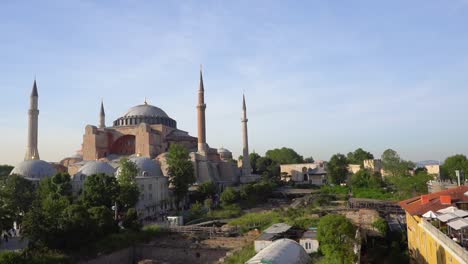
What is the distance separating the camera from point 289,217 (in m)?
21.4

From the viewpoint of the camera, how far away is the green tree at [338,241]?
1224cm

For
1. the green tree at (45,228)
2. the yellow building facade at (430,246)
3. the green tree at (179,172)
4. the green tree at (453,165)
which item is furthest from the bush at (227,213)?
the green tree at (453,165)

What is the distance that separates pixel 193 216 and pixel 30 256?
11715 millimetres

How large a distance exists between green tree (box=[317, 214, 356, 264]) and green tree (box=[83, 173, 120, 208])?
469 inches

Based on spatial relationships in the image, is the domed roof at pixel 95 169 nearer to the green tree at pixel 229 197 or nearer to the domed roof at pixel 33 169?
the domed roof at pixel 33 169

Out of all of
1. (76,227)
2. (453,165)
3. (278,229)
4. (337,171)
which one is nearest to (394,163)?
(453,165)

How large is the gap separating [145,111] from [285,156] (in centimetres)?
3263

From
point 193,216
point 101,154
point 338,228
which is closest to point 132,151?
point 101,154

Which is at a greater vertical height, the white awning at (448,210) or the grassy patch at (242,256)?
the white awning at (448,210)

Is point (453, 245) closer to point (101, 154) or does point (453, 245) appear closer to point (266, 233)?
point (266, 233)

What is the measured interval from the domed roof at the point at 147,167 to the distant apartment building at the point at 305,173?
26368mm

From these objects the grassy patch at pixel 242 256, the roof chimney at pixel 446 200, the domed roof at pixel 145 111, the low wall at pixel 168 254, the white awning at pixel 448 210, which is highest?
the domed roof at pixel 145 111

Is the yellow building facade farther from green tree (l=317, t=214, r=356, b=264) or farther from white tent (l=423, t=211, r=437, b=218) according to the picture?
green tree (l=317, t=214, r=356, b=264)

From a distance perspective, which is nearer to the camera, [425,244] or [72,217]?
[425,244]
